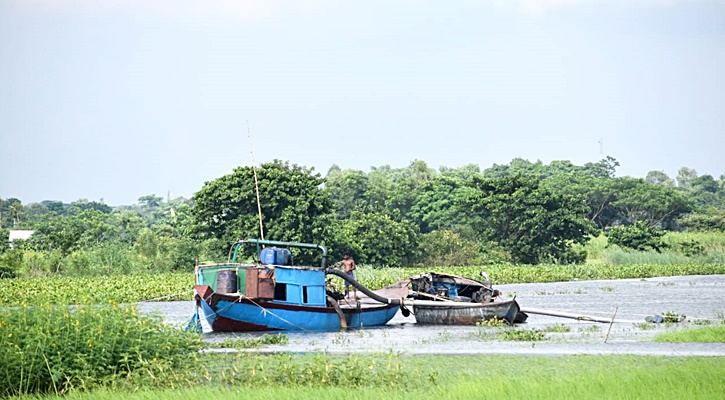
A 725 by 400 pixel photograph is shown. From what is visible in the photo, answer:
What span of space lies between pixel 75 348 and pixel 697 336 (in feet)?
36.0

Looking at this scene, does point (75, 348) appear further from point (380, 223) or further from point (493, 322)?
point (380, 223)

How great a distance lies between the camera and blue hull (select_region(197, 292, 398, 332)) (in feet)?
67.2

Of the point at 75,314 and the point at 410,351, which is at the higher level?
the point at 75,314

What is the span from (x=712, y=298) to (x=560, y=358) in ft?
60.2

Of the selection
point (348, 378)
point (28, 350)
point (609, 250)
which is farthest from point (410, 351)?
point (609, 250)

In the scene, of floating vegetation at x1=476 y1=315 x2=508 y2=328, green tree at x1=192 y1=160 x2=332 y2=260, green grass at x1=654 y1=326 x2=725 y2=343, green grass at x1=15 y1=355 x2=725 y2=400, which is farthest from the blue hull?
green tree at x1=192 y1=160 x2=332 y2=260

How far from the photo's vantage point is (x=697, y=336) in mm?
17391

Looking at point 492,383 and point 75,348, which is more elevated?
point 75,348

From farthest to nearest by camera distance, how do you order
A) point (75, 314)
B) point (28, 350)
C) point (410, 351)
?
point (410, 351), point (75, 314), point (28, 350)

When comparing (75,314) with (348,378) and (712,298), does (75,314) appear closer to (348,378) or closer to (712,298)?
(348,378)

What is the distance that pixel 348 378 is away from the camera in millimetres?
12367

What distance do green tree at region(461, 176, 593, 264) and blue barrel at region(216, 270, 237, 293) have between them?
2850 cm

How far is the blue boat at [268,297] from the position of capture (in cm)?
2050

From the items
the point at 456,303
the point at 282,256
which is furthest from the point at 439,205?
the point at 282,256
